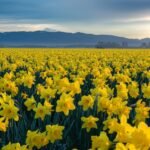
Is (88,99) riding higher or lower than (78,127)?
higher

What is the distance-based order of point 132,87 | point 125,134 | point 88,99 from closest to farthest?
point 125,134
point 88,99
point 132,87

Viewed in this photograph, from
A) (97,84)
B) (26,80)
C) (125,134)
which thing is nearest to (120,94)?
Result: (97,84)

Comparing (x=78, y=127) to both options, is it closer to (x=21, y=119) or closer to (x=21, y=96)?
(x=21, y=119)

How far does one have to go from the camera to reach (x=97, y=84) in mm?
6590

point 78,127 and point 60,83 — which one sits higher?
point 60,83

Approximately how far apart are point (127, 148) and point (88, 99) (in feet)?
7.76

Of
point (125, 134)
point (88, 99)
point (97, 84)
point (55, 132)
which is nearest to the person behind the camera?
point (125, 134)

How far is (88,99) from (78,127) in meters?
0.60

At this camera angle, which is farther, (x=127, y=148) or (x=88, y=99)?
(x=88, y=99)

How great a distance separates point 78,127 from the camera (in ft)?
16.7

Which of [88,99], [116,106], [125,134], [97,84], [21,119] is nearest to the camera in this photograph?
[125,134]

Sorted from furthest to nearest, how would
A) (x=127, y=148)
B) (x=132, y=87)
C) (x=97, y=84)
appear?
(x=97, y=84)
(x=132, y=87)
(x=127, y=148)

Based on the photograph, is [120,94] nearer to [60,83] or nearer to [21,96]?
[60,83]

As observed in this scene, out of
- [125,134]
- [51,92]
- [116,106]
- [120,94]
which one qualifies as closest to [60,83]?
[51,92]
